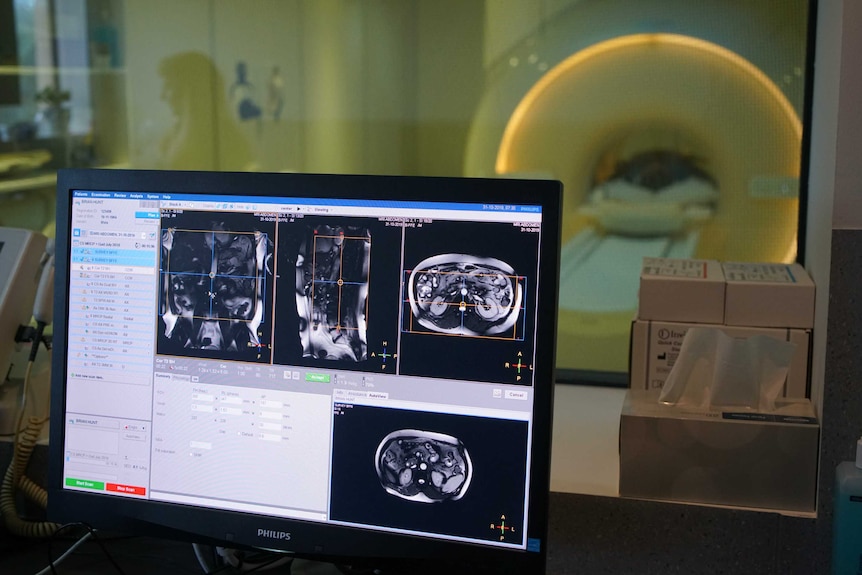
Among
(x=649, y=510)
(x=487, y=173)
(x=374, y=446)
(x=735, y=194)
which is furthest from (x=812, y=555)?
(x=487, y=173)

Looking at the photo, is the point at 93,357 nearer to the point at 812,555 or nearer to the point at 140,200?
the point at 140,200

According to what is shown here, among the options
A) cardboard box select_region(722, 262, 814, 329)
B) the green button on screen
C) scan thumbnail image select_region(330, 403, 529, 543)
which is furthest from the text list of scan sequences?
cardboard box select_region(722, 262, 814, 329)

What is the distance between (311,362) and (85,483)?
33 centimetres

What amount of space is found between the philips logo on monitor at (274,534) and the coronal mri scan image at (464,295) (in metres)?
0.29

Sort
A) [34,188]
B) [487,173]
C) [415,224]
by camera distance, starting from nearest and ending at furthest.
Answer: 1. [415,224]
2. [487,173]
3. [34,188]

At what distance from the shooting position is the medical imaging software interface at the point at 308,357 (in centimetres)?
97

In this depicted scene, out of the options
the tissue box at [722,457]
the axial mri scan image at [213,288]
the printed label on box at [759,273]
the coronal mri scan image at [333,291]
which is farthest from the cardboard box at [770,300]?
the axial mri scan image at [213,288]

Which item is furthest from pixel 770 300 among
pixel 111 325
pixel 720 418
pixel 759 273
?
pixel 111 325

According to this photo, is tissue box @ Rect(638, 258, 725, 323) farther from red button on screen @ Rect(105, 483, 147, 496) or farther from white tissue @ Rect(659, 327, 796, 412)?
red button on screen @ Rect(105, 483, 147, 496)

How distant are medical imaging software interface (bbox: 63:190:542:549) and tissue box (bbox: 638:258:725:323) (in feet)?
1.16

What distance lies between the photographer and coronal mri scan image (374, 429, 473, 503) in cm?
98

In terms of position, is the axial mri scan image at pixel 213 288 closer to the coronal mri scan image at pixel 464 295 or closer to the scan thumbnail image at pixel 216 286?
the scan thumbnail image at pixel 216 286

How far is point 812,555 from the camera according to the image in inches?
43.8

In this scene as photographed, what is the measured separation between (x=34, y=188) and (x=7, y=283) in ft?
2.08
